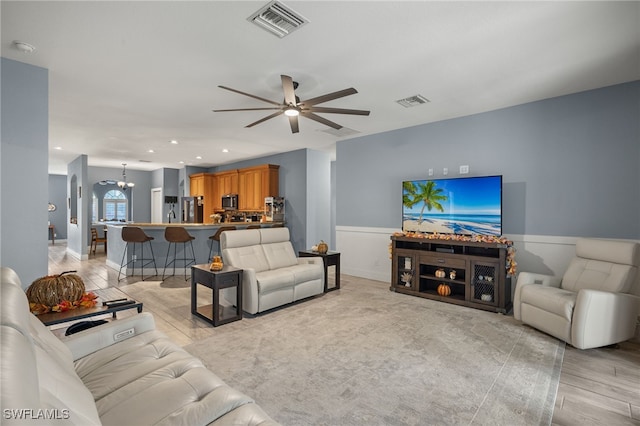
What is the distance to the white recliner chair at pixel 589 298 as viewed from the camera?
2.92m

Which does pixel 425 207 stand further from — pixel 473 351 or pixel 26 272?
pixel 26 272

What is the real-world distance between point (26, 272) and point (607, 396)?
5.20 meters

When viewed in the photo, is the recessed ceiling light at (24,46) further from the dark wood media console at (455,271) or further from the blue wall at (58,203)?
the blue wall at (58,203)

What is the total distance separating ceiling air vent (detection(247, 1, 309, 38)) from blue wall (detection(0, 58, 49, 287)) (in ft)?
8.24

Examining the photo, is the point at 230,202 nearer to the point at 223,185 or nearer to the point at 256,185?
the point at 223,185

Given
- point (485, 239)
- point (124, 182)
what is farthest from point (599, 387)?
point (124, 182)

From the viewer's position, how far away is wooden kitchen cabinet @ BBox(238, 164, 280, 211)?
7.91 metres

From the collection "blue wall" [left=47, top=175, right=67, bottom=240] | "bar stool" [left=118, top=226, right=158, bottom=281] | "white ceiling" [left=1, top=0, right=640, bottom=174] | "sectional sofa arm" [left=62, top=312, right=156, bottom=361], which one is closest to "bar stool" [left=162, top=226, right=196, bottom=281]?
"bar stool" [left=118, top=226, right=158, bottom=281]

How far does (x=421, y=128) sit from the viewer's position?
17.5 ft

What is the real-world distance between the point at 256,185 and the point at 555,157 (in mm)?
6302

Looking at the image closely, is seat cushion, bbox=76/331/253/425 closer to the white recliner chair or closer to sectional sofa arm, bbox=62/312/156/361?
sectional sofa arm, bbox=62/312/156/361

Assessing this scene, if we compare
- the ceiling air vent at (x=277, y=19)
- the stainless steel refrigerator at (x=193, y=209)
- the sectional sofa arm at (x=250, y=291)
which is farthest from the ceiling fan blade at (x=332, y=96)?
the stainless steel refrigerator at (x=193, y=209)

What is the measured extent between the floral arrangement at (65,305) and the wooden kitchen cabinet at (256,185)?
216 inches

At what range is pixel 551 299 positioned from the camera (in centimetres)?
321
